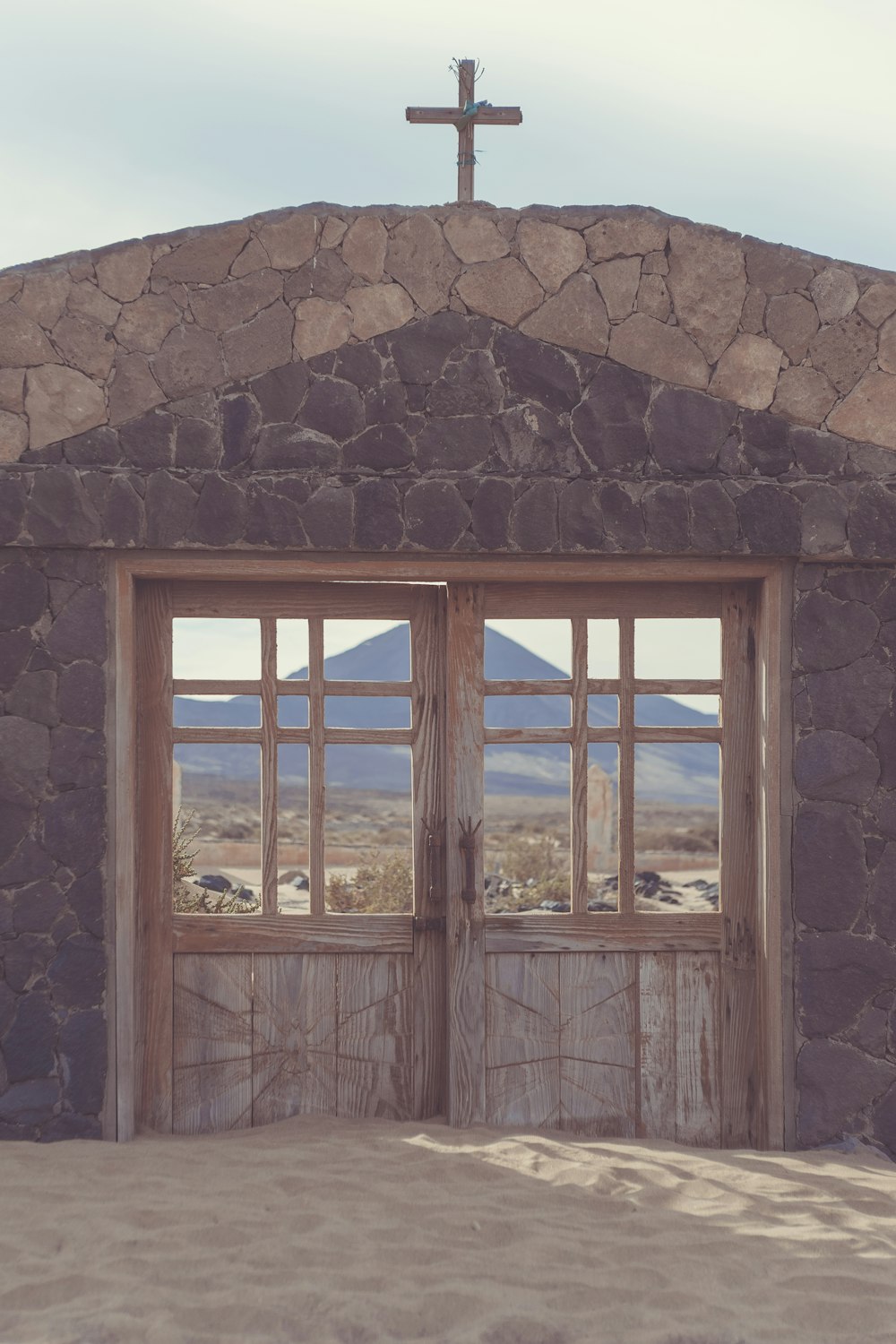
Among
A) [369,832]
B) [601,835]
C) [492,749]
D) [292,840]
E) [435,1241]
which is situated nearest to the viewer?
[435,1241]

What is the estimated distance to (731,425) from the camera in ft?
15.8

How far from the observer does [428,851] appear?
4988 mm

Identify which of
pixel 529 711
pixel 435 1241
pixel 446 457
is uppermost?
pixel 529 711

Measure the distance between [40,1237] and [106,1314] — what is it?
59cm

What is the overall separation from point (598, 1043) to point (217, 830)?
64.1ft

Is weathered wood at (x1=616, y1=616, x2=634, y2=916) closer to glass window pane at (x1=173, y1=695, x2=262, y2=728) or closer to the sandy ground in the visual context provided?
the sandy ground

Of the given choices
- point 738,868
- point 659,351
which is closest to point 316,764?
point 738,868

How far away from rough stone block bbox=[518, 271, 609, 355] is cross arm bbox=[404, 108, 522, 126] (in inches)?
29.0

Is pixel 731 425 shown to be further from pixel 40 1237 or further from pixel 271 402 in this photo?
pixel 40 1237

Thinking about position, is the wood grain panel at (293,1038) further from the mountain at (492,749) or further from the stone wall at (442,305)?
the mountain at (492,749)

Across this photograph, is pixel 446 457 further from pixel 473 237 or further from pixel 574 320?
pixel 473 237

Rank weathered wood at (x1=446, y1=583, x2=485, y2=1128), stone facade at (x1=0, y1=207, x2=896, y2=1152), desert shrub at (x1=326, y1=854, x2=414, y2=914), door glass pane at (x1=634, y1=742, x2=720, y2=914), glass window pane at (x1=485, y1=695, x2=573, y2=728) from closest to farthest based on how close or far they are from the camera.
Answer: stone facade at (x1=0, y1=207, x2=896, y2=1152), weathered wood at (x1=446, y1=583, x2=485, y2=1128), desert shrub at (x1=326, y1=854, x2=414, y2=914), door glass pane at (x1=634, y1=742, x2=720, y2=914), glass window pane at (x1=485, y1=695, x2=573, y2=728)

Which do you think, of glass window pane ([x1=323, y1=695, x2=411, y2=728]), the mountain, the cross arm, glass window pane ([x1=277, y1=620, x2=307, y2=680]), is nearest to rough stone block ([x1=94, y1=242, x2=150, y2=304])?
the cross arm

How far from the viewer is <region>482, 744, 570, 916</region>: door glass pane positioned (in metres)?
14.9
